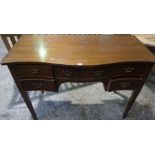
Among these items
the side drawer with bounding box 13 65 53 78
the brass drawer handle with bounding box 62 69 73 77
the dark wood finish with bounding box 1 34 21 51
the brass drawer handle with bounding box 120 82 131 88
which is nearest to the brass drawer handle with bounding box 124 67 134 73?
the brass drawer handle with bounding box 120 82 131 88

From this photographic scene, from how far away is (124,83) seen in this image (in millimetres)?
997

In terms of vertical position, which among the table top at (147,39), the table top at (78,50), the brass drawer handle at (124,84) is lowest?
the brass drawer handle at (124,84)

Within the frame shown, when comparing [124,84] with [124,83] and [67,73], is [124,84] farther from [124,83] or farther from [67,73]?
[67,73]

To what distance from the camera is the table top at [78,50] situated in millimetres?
839

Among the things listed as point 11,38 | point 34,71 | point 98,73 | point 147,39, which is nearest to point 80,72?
point 98,73

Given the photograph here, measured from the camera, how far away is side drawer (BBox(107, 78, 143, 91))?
0.97m

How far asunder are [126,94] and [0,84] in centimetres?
134

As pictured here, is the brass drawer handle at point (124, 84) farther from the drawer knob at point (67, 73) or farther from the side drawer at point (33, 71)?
the side drawer at point (33, 71)

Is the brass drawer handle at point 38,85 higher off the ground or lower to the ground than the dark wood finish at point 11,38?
lower

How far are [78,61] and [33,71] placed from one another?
0.92ft

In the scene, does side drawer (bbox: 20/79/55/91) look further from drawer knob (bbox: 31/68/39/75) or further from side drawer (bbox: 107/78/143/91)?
side drawer (bbox: 107/78/143/91)

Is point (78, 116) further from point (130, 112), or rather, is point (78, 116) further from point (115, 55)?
point (115, 55)

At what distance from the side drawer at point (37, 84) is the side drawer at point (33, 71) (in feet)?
0.14

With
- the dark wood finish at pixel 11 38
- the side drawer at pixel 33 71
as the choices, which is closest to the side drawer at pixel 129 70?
the side drawer at pixel 33 71
